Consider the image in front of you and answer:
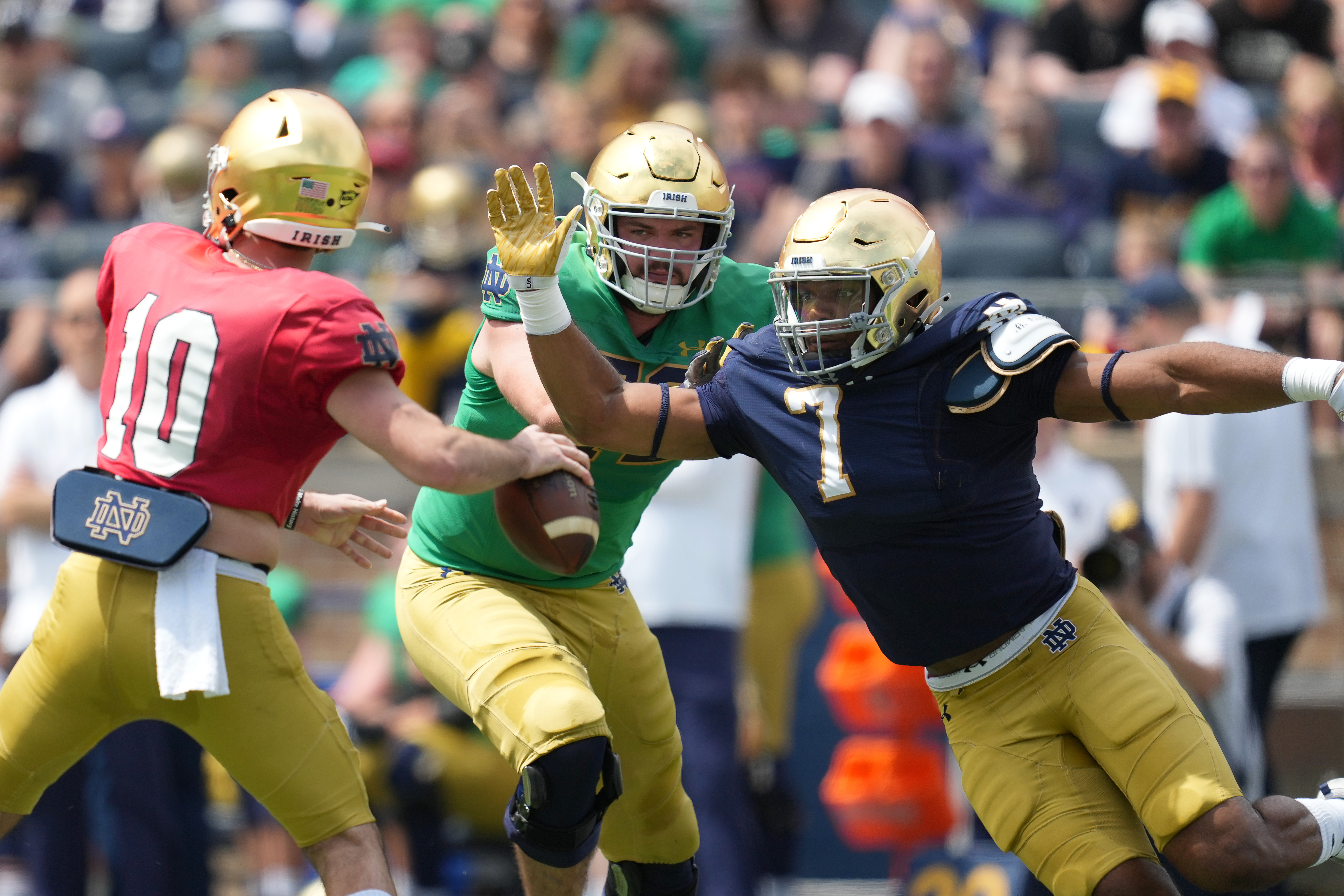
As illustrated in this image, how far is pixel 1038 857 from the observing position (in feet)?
12.7

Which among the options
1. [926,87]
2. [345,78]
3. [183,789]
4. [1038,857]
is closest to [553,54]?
[345,78]

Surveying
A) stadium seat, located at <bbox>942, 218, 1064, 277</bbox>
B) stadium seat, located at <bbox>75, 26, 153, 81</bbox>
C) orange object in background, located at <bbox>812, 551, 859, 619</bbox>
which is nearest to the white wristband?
orange object in background, located at <bbox>812, 551, 859, 619</bbox>

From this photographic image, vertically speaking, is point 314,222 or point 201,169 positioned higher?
point 314,222

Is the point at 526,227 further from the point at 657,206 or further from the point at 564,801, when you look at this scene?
the point at 564,801

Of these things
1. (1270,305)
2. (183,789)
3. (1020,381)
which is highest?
(1020,381)

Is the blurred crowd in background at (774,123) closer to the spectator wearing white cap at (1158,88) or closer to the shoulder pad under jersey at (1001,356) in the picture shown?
the spectator wearing white cap at (1158,88)

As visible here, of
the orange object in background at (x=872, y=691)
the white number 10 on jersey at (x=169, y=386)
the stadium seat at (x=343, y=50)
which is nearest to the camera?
the white number 10 on jersey at (x=169, y=386)

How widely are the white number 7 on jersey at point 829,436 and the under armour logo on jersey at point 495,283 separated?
2.50ft

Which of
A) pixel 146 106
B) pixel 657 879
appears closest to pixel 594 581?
pixel 657 879

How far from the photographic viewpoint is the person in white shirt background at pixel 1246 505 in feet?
20.8

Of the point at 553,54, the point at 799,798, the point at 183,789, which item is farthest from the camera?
the point at 553,54

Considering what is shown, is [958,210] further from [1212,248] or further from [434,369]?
[434,369]

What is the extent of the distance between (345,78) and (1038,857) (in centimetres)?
778

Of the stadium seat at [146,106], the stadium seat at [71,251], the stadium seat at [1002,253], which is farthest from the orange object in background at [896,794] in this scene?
the stadium seat at [146,106]
